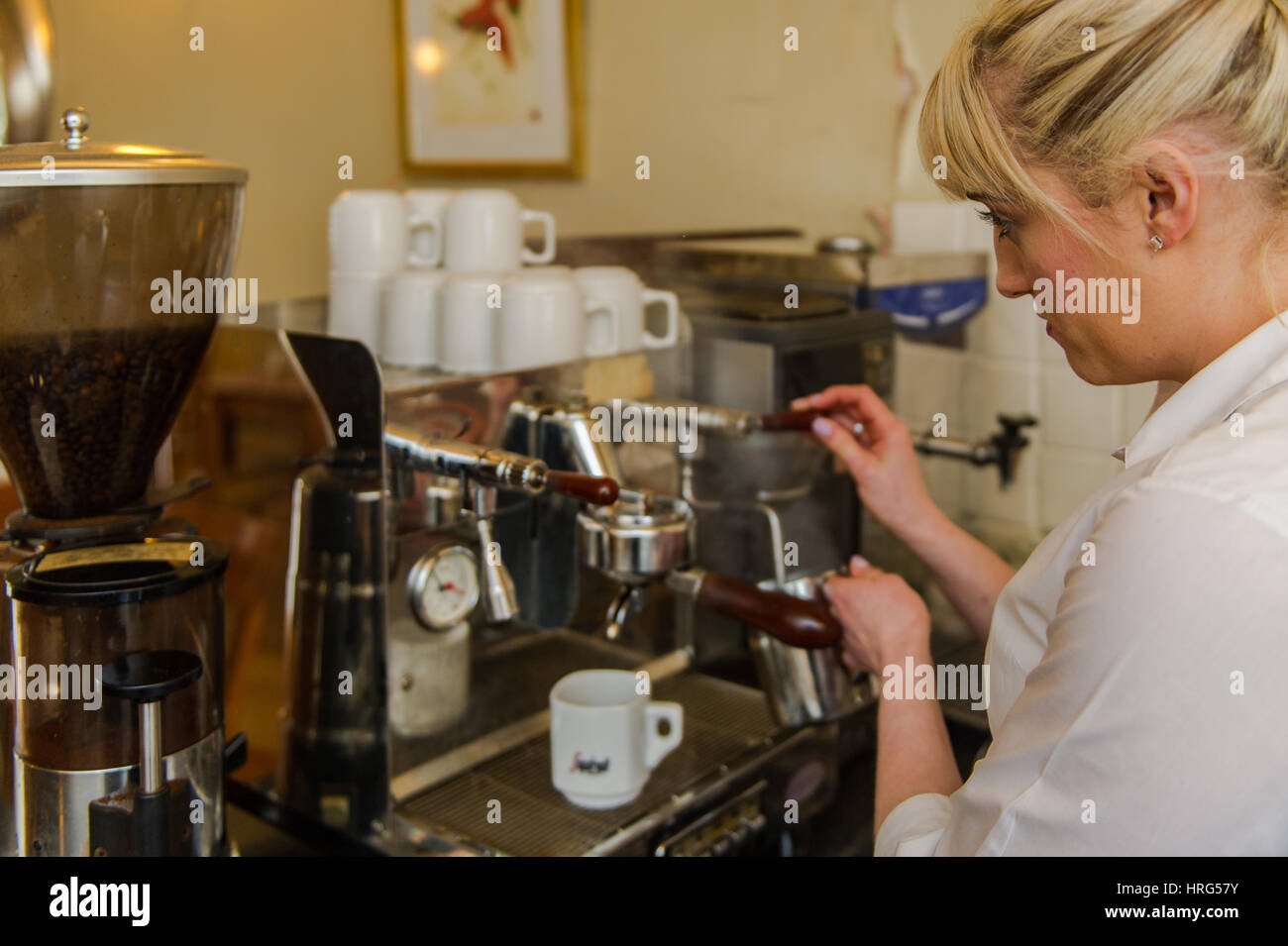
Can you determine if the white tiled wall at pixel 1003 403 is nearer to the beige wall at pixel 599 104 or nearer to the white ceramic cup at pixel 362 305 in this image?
the beige wall at pixel 599 104

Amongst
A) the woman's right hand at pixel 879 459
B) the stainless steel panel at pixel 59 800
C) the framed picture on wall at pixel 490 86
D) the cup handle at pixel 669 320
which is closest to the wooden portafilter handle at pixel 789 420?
the woman's right hand at pixel 879 459

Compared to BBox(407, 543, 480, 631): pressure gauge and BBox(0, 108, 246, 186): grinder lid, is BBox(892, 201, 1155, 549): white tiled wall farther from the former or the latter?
BBox(0, 108, 246, 186): grinder lid

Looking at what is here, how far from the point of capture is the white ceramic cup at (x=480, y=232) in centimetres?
139

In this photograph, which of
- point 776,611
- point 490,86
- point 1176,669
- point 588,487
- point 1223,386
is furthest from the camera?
point 490,86

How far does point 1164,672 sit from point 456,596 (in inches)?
26.6

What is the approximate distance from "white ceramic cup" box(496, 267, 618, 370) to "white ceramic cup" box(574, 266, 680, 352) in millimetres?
78

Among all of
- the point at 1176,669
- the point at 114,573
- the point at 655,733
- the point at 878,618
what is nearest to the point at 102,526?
the point at 114,573

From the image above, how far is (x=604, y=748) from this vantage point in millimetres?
1145

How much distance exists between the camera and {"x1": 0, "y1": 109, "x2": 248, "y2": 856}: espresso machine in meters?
0.84

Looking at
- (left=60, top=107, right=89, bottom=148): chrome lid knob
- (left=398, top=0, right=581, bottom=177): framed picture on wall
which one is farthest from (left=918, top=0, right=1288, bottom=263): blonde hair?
(left=398, top=0, right=581, bottom=177): framed picture on wall

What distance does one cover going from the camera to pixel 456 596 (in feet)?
3.79

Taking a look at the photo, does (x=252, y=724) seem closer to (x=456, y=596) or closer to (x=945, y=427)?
(x=456, y=596)

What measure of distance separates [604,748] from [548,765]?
0.11 metres

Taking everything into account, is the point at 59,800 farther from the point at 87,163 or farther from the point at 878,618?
the point at 878,618
